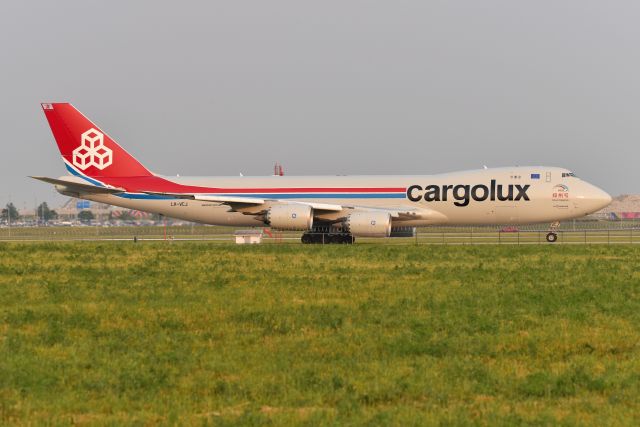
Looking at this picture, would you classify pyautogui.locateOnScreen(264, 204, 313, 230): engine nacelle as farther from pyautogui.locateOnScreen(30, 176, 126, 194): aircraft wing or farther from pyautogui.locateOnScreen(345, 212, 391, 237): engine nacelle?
pyautogui.locateOnScreen(30, 176, 126, 194): aircraft wing

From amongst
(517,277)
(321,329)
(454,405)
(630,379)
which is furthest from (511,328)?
(517,277)

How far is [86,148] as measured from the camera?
167ft

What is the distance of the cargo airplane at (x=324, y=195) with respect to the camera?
152ft

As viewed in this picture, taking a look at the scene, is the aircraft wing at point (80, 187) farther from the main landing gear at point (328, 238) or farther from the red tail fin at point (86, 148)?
the main landing gear at point (328, 238)

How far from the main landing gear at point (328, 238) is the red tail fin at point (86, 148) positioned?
10528 mm

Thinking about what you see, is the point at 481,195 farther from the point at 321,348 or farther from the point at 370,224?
the point at 321,348

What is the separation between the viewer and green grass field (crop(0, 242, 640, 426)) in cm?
1007

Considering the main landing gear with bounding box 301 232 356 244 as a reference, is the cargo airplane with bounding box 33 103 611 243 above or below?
above

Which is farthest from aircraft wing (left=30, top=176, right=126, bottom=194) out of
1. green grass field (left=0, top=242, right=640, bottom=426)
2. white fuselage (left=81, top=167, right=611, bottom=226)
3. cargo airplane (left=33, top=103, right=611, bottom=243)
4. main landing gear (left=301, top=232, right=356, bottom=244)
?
green grass field (left=0, top=242, right=640, bottom=426)

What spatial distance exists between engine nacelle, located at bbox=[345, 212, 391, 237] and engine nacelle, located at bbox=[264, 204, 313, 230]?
2287 mm

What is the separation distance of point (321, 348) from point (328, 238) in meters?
34.4

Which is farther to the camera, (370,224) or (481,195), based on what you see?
(481,195)

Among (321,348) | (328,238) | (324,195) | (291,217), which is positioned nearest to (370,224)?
(291,217)

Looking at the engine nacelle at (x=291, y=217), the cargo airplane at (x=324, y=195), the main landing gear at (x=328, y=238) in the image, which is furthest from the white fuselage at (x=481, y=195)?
the engine nacelle at (x=291, y=217)
